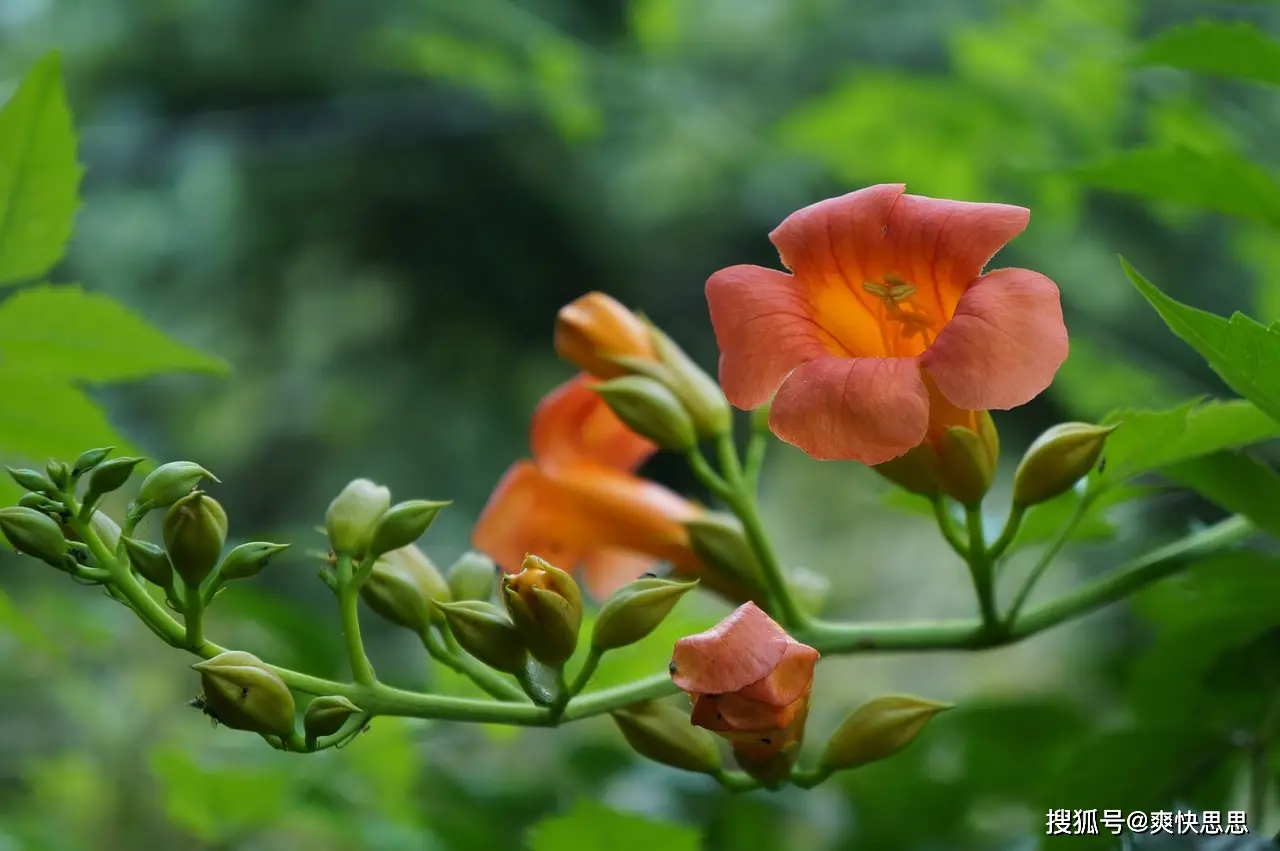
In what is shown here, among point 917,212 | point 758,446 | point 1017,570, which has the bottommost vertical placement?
point 1017,570

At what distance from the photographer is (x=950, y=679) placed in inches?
183

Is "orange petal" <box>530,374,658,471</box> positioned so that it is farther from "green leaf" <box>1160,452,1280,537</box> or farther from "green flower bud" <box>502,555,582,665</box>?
"green leaf" <box>1160,452,1280,537</box>

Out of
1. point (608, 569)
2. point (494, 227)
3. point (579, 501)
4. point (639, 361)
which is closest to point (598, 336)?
point (639, 361)

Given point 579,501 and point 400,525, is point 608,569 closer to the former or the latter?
point 579,501

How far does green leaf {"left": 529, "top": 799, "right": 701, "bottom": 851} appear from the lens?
807 mm

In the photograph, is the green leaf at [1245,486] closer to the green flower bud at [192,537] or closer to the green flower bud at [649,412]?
the green flower bud at [649,412]

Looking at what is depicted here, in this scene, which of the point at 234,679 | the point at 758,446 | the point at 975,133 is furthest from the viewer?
the point at 975,133

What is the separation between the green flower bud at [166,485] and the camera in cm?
61

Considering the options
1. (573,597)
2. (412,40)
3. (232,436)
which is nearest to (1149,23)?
(412,40)

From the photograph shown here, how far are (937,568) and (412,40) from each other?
358cm

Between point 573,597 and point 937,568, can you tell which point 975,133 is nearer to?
point 573,597

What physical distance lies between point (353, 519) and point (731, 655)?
9.3 inches

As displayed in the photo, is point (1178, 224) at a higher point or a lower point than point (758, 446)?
lower

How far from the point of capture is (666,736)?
702 mm
